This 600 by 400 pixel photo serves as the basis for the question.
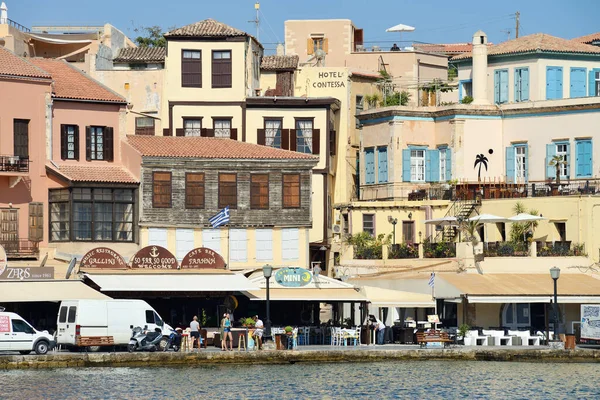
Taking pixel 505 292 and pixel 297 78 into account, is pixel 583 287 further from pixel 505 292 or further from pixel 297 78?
pixel 297 78

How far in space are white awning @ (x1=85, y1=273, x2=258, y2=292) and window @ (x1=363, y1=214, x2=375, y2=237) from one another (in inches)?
486

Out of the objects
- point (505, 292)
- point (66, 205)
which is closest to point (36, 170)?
point (66, 205)

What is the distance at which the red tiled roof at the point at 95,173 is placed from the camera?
61438 mm

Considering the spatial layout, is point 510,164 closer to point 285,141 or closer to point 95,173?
point 285,141

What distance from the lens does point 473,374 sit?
168 feet

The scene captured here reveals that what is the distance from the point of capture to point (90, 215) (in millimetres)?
61312

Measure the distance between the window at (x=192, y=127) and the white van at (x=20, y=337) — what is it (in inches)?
822

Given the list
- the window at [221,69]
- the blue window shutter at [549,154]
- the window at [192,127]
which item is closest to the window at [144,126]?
the window at [192,127]

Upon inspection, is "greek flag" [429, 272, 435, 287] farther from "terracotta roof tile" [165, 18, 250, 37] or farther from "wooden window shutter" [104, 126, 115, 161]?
"terracotta roof tile" [165, 18, 250, 37]

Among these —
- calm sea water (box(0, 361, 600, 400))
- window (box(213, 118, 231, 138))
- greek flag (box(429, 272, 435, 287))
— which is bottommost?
calm sea water (box(0, 361, 600, 400))

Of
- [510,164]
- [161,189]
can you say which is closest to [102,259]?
[161,189]

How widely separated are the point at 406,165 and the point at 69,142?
16874 millimetres

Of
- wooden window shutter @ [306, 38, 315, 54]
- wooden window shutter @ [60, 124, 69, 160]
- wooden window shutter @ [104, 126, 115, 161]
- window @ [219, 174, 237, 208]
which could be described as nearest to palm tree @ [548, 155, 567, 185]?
window @ [219, 174, 237, 208]

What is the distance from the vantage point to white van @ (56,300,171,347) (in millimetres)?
52594
